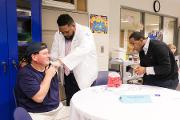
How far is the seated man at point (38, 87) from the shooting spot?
5.81 ft

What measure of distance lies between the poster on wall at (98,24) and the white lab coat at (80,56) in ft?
3.56

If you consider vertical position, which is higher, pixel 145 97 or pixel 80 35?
pixel 80 35

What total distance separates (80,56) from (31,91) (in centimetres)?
83

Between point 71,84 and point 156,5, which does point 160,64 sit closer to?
point 71,84

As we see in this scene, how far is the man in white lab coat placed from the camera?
238 cm

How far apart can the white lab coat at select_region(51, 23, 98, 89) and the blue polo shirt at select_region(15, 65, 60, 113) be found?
513 millimetres

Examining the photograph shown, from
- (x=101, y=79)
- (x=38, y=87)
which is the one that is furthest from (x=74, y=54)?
(x=38, y=87)

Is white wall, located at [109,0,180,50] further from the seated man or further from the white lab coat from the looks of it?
the seated man

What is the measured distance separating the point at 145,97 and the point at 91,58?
2.97 ft

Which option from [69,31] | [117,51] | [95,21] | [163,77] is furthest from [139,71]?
[117,51]

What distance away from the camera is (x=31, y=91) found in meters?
1.75

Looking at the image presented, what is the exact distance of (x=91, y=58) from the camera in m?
2.58

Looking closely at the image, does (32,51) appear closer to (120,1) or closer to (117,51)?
(117,51)

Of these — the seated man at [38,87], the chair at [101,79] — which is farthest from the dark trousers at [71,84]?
the seated man at [38,87]
